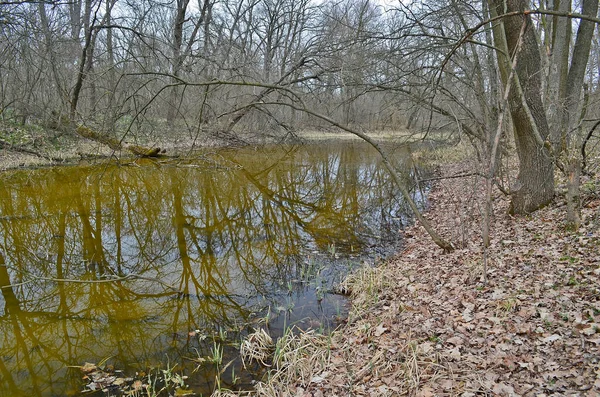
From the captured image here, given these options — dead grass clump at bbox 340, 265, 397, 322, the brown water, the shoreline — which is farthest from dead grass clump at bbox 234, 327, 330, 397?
the shoreline

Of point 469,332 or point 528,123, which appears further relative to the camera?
point 528,123

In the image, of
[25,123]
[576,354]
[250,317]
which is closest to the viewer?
[576,354]

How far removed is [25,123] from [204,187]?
10.3 metres

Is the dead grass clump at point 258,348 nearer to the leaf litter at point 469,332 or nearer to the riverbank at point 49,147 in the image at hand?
the leaf litter at point 469,332

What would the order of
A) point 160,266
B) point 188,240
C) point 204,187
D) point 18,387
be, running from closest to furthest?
point 18,387 < point 160,266 < point 188,240 < point 204,187

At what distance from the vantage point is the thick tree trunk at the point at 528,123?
6.32 meters

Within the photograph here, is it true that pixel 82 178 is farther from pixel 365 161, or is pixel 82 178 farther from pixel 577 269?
pixel 577 269

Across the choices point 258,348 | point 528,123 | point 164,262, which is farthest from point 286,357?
point 528,123

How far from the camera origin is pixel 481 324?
398 centimetres

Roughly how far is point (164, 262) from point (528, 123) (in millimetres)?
6849

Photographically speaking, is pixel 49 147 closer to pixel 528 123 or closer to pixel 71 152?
pixel 71 152

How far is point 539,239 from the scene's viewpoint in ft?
18.6

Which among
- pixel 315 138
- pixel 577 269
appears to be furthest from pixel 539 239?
pixel 315 138

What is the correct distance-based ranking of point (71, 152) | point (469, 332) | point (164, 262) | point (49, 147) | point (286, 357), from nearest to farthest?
1. point (469, 332)
2. point (286, 357)
3. point (164, 262)
4. point (49, 147)
5. point (71, 152)
